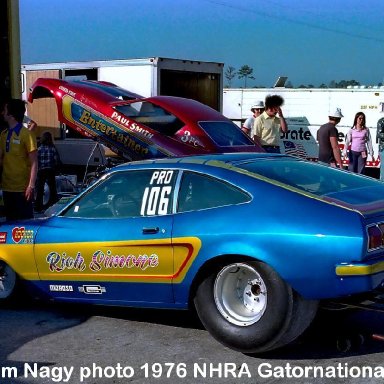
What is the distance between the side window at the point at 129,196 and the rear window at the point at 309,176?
59 centimetres

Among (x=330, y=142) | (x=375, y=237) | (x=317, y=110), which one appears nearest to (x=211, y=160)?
(x=375, y=237)

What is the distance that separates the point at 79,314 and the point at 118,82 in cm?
1118

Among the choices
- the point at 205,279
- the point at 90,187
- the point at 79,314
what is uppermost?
the point at 90,187

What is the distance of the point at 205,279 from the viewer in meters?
4.88

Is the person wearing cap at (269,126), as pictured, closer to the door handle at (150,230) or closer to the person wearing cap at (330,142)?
the person wearing cap at (330,142)

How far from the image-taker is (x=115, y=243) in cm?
526

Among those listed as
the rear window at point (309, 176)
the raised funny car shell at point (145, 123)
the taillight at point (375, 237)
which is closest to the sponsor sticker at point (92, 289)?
the rear window at point (309, 176)

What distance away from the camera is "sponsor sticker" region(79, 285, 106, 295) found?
5.38 meters

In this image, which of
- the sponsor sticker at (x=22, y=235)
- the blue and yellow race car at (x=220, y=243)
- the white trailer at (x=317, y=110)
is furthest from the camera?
the white trailer at (x=317, y=110)

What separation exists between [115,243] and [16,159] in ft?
7.70

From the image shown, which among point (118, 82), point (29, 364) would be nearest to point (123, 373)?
point (29, 364)

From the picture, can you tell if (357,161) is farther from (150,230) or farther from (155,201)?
(150,230)

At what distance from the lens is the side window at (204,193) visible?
4930 millimetres

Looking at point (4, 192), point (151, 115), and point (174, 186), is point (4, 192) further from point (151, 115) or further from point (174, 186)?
point (151, 115)
